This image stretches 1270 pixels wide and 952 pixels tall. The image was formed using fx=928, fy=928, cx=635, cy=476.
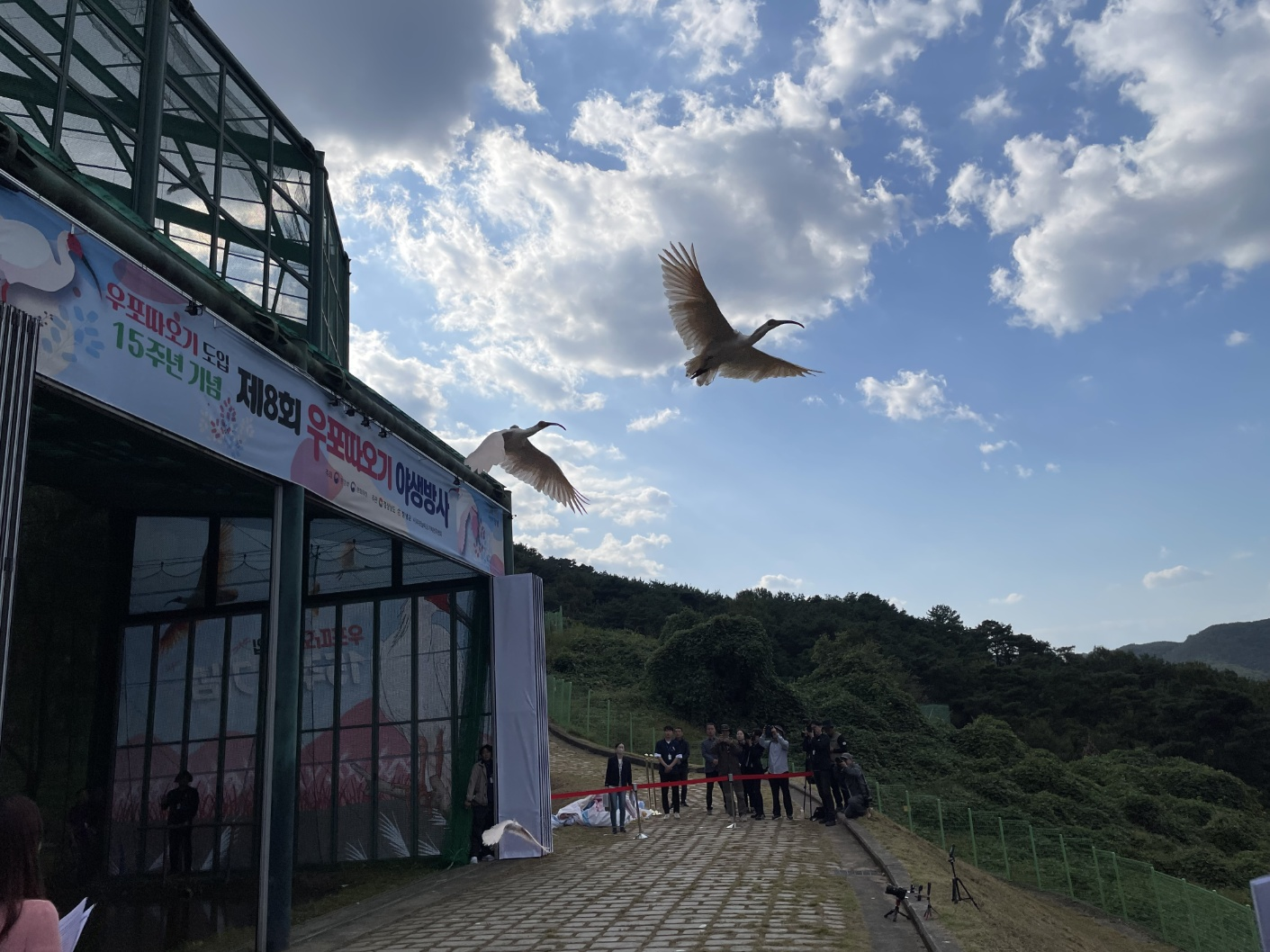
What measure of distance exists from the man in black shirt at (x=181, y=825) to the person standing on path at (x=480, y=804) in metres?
3.58

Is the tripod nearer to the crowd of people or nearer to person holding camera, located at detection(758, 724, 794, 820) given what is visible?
the crowd of people

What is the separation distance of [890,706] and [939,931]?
27281mm

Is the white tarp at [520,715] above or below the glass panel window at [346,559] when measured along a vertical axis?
below

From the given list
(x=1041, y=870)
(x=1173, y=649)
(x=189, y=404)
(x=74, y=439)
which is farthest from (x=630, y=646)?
(x=1173, y=649)

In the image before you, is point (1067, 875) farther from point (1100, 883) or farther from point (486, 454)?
point (486, 454)

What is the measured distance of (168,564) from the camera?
517 inches

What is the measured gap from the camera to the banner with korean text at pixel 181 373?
5.62 m

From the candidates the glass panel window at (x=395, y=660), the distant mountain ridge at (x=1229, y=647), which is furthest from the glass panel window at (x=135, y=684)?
the distant mountain ridge at (x=1229, y=647)

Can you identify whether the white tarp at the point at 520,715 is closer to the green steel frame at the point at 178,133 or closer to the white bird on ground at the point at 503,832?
the white bird on ground at the point at 503,832

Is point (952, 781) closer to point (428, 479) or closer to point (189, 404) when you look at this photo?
point (428, 479)

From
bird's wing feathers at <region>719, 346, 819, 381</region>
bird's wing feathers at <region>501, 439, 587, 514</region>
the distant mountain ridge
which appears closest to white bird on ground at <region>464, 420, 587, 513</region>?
bird's wing feathers at <region>501, 439, 587, 514</region>

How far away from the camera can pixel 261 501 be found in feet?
38.4

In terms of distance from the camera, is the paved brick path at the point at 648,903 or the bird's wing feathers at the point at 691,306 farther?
the bird's wing feathers at the point at 691,306

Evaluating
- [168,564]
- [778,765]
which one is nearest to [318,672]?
[168,564]
